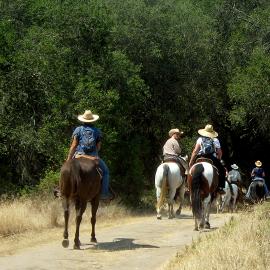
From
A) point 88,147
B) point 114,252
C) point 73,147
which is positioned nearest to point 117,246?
point 114,252

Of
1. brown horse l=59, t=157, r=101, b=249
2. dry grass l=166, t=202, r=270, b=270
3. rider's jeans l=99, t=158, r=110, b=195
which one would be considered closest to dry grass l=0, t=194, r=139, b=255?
brown horse l=59, t=157, r=101, b=249

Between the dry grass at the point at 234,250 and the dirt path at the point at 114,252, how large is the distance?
71 centimetres

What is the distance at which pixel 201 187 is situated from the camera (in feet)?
48.8

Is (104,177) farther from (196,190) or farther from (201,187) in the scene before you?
(201,187)

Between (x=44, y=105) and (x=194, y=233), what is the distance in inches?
351

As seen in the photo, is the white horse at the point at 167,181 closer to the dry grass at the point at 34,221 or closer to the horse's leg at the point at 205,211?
the dry grass at the point at 34,221

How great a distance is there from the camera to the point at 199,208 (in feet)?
48.4

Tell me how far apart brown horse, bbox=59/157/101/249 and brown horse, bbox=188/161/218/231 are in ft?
9.72

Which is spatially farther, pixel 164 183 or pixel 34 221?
pixel 164 183

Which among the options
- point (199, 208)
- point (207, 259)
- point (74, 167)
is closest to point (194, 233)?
point (199, 208)

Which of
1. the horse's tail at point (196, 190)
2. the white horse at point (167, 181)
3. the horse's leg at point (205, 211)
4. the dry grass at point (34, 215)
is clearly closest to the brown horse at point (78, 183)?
the dry grass at point (34, 215)

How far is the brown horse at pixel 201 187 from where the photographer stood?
48.2 feet

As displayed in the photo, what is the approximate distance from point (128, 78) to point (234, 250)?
1401 cm

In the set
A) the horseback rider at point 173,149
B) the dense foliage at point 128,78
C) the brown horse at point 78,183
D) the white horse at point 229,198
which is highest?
the dense foliage at point 128,78
